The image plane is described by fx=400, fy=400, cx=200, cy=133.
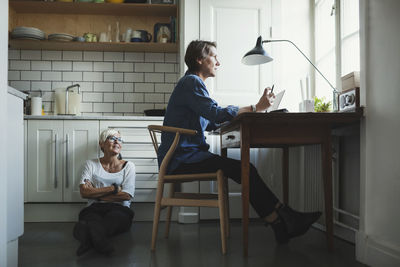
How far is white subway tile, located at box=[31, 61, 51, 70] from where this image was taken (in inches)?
162

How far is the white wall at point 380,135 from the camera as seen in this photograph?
1.84 metres

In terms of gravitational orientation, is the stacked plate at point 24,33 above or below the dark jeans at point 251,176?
above

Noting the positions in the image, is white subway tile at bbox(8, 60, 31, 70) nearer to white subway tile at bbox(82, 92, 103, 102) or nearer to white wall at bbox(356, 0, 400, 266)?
white subway tile at bbox(82, 92, 103, 102)

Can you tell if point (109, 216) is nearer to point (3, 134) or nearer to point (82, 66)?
point (3, 134)

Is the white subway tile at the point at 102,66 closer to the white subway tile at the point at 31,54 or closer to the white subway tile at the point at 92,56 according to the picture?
the white subway tile at the point at 92,56

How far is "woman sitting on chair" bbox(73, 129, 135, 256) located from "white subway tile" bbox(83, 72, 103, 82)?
1.11 metres

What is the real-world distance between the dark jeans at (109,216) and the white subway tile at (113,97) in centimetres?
147

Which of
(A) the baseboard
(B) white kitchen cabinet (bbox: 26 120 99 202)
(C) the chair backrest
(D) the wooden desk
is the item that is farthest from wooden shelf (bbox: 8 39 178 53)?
(A) the baseboard

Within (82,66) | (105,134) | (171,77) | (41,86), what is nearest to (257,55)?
(105,134)

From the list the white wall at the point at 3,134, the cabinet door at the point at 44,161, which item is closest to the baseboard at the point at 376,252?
the white wall at the point at 3,134

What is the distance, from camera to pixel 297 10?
3660 mm

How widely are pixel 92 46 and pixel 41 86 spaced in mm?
682

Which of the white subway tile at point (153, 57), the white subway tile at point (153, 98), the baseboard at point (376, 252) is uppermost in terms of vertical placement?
the white subway tile at point (153, 57)

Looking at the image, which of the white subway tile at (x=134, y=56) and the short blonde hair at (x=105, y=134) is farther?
the white subway tile at (x=134, y=56)
